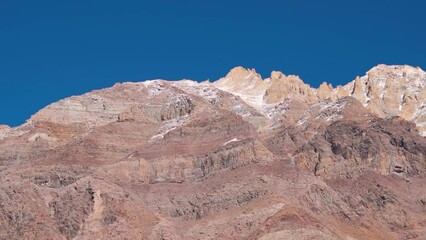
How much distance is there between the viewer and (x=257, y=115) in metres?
182

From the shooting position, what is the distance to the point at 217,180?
5684 inches

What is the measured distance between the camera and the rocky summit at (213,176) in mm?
131375

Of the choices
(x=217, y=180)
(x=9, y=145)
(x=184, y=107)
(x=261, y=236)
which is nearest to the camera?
A: (x=261, y=236)

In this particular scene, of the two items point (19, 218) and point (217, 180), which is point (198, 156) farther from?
point (19, 218)

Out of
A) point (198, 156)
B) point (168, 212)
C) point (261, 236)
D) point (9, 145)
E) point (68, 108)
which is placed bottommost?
point (261, 236)

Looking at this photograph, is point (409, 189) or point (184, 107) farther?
point (184, 107)

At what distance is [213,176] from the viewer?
480 ft

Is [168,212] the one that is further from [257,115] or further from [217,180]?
[257,115]

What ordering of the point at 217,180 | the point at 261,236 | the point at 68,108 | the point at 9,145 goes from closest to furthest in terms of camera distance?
1. the point at 261,236
2. the point at 217,180
3. the point at 9,145
4. the point at 68,108

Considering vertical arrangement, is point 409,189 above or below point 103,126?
below

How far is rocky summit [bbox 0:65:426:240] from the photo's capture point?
131 meters

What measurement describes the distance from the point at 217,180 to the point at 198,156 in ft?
31.1

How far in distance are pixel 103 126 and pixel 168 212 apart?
32.9 meters

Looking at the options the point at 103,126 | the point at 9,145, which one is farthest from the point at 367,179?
the point at 9,145
